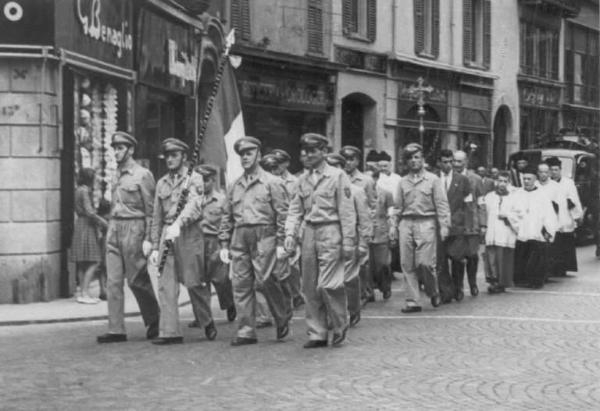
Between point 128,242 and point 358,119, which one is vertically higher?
point 358,119

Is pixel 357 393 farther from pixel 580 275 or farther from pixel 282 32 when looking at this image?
pixel 282 32

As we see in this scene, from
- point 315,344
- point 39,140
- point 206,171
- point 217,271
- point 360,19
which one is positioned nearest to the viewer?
point 315,344

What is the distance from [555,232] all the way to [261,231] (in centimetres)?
857

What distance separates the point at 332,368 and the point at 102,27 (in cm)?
939

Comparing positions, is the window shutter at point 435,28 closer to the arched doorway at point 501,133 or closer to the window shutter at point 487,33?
the window shutter at point 487,33

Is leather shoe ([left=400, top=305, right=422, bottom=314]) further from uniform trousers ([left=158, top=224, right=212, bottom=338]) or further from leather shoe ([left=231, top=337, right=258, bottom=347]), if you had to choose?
leather shoe ([left=231, top=337, right=258, bottom=347])

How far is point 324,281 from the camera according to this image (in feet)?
37.9

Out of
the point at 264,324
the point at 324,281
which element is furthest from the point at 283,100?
the point at 324,281

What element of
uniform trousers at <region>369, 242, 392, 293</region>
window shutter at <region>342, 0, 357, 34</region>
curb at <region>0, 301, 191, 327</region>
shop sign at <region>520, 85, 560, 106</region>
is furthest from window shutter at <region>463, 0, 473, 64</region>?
curb at <region>0, 301, 191, 327</region>

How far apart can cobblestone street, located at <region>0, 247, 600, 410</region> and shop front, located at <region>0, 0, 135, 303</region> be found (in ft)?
8.03

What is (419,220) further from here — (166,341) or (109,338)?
(109,338)

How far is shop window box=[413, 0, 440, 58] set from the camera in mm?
34312

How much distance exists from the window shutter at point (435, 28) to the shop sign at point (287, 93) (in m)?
6.23

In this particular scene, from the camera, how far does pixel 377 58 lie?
105 feet
